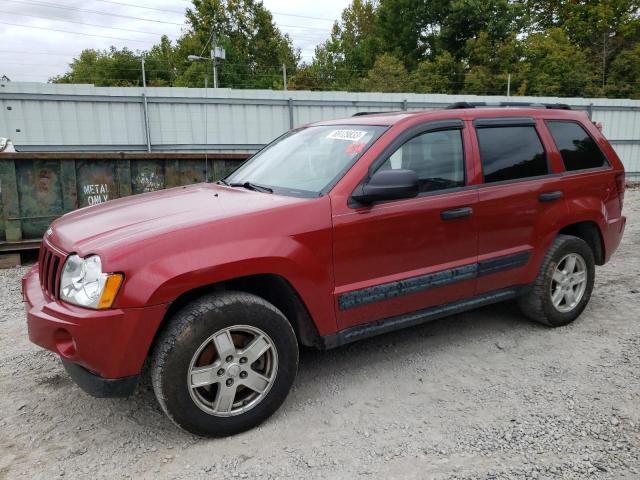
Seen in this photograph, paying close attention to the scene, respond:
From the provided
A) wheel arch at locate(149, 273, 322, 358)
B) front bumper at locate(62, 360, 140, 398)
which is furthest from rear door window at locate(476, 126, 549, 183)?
front bumper at locate(62, 360, 140, 398)

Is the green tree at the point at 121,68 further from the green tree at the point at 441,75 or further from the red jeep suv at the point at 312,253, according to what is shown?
the red jeep suv at the point at 312,253

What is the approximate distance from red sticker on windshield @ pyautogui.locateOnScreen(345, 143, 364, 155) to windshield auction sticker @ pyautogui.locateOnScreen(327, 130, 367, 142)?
0.21 feet

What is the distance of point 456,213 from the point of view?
3.71m

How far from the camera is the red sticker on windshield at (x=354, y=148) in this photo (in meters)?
3.50

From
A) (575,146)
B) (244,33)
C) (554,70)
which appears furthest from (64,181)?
(244,33)

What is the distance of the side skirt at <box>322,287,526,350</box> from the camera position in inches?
132

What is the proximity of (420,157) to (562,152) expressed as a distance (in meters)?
1.52

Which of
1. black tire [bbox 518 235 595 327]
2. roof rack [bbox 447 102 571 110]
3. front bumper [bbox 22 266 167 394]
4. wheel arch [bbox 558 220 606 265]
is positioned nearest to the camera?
front bumper [bbox 22 266 167 394]

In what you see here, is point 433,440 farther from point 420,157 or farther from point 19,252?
point 19,252

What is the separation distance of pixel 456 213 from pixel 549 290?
51.4 inches

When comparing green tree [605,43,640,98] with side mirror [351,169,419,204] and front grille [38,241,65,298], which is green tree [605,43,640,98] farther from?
front grille [38,241,65,298]

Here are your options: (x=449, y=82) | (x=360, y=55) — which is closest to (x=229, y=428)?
(x=449, y=82)

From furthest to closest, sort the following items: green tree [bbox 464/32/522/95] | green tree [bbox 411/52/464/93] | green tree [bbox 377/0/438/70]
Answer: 1. green tree [bbox 377/0/438/70]
2. green tree [bbox 411/52/464/93]
3. green tree [bbox 464/32/522/95]

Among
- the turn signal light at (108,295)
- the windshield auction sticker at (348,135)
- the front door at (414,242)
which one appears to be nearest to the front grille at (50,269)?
the turn signal light at (108,295)
